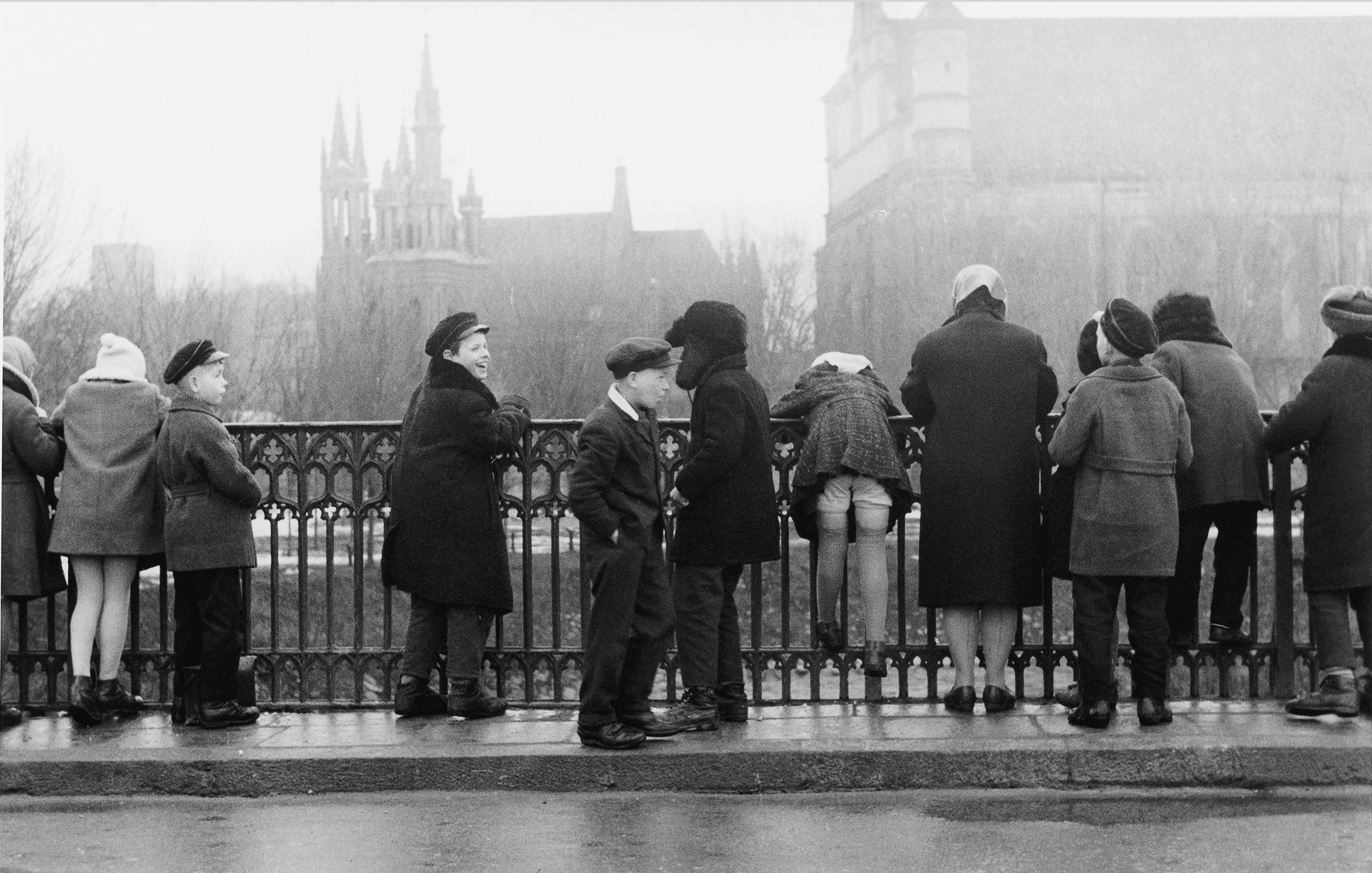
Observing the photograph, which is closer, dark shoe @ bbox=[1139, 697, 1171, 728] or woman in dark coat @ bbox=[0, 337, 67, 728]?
dark shoe @ bbox=[1139, 697, 1171, 728]

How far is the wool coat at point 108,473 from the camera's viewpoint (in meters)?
7.94

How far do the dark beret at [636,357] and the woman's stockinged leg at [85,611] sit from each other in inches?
112

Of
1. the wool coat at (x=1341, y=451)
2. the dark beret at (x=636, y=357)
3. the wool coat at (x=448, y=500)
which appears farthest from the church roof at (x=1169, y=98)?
the dark beret at (x=636, y=357)

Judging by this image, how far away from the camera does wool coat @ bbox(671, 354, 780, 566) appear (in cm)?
755

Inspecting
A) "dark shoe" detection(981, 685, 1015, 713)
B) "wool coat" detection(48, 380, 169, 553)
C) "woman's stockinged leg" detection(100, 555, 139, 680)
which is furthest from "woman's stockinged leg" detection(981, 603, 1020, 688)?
"woman's stockinged leg" detection(100, 555, 139, 680)

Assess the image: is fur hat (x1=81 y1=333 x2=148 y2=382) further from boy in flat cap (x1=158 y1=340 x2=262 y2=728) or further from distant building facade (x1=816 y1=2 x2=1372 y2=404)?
distant building facade (x1=816 y1=2 x2=1372 y2=404)

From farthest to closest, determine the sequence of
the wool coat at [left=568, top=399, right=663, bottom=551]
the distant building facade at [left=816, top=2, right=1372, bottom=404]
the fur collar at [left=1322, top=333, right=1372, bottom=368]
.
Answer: the distant building facade at [left=816, top=2, right=1372, bottom=404], the fur collar at [left=1322, top=333, right=1372, bottom=368], the wool coat at [left=568, top=399, right=663, bottom=551]

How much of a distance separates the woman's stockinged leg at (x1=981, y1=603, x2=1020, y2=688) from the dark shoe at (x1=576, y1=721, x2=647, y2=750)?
5.93 ft

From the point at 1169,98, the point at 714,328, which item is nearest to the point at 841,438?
the point at 714,328

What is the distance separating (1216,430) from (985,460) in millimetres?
1125

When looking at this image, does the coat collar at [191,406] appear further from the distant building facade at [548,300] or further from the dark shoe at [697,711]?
the distant building facade at [548,300]

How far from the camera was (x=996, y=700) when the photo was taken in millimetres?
7906

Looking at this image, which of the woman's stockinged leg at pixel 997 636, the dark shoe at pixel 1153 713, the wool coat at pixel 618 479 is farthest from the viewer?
the woman's stockinged leg at pixel 997 636

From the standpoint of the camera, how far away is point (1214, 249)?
51406 millimetres
